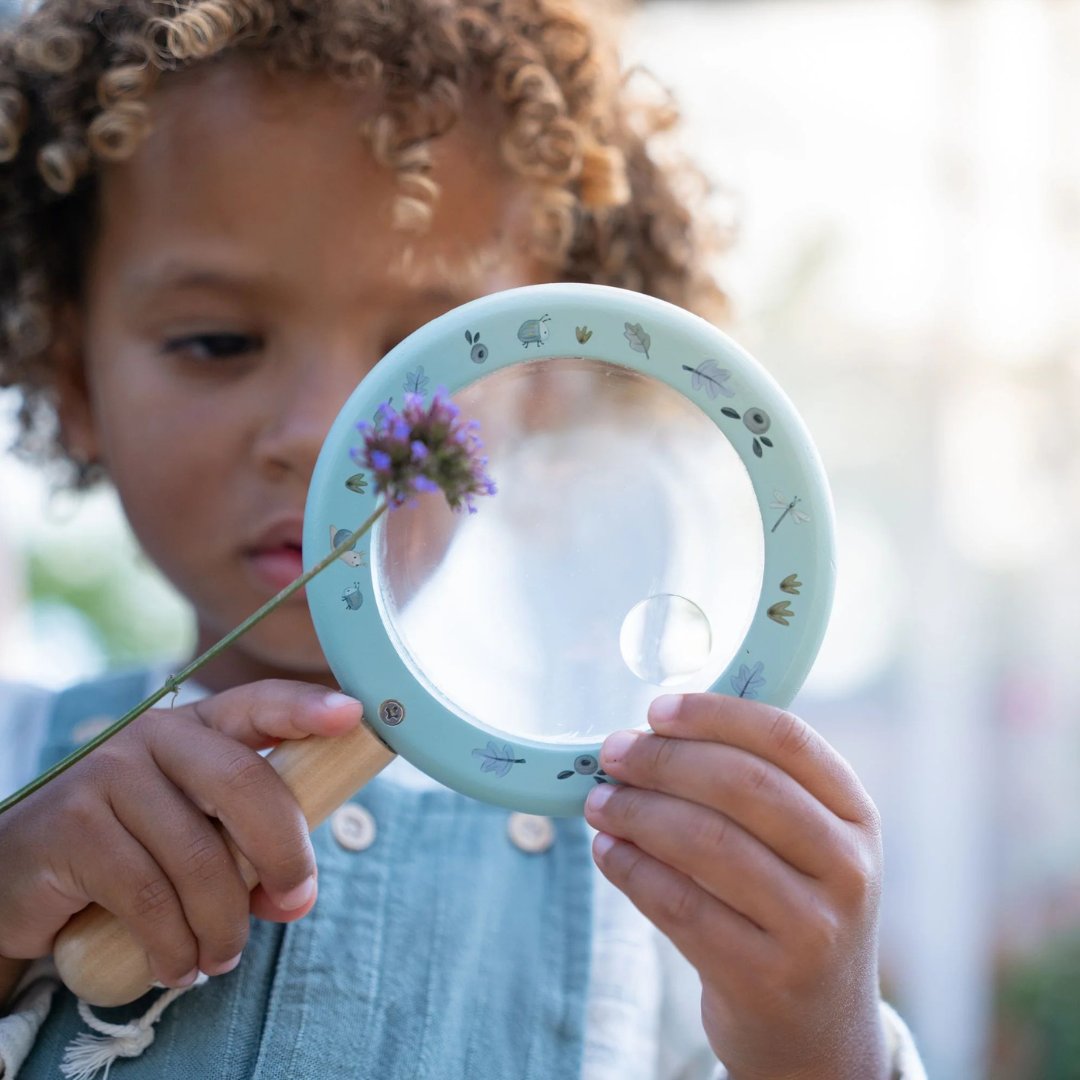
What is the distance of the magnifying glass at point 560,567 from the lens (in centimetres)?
67

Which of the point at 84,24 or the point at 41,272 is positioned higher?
the point at 84,24

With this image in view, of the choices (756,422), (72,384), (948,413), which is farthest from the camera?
(948,413)

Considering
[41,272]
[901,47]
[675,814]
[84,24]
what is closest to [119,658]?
[41,272]

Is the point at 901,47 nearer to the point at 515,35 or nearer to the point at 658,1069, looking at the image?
the point at 515,35

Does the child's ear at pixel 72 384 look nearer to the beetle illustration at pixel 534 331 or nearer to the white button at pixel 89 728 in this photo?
the white button at pixel 89 728

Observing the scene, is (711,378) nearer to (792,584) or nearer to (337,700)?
(792,584)

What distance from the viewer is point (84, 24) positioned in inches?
42.8

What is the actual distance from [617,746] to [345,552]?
0.20 m

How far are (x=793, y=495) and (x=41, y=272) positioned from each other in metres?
0.91

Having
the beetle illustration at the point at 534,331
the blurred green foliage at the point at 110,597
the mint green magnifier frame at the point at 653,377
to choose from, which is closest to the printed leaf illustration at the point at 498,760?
the mint green magnifier frame at the point at 653,377

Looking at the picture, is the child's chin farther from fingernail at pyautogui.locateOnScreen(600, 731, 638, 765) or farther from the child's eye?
fingernail at pyautogui.locateOnScreen(600, 731, 638, 765)

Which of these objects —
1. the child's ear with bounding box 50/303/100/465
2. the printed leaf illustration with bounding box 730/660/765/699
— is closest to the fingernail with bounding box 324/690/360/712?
the printed leaf illustration with bounding box 730/660/765/699

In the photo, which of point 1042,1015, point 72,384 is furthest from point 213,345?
point 1042,1015

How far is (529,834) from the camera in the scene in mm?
1058
